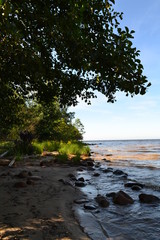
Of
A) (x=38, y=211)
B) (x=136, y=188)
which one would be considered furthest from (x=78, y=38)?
(x=136, y=188)

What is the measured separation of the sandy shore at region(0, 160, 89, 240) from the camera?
3361 mm

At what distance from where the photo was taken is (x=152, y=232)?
3.98 metres

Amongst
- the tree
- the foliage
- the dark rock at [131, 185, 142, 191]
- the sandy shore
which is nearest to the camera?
the sandy shore

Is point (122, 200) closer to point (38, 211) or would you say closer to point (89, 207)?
point (89, 207)

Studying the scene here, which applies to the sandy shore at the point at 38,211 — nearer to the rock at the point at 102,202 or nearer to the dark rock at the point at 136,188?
the rock at the point at 102,202

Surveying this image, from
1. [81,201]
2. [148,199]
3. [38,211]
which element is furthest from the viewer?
[148,199]

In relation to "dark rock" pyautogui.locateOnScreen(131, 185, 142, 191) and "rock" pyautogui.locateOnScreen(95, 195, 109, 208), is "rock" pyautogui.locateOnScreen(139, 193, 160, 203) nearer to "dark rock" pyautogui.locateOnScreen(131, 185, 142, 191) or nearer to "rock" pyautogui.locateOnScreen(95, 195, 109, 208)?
"rock" pyautogui.locateOnScreen(95, 195, 109, 208)

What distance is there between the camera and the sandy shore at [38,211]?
11.0ft

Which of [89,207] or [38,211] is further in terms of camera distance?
[89,207]

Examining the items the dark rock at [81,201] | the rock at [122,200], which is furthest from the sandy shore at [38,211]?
the rock at [122,200]

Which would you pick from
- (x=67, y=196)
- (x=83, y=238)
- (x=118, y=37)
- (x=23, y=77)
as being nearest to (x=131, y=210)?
(x=67, y=196)

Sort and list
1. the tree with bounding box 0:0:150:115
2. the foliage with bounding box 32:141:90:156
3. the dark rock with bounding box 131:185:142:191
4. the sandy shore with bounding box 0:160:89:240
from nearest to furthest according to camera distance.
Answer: the sandy shore with bounding box 0:160:89:240
the tree with bounding box 0:0:150:115
the dark rock with bounding box 131:185:142:191
the foliage with bounding box 32:141:90:156

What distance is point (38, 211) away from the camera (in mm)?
4445

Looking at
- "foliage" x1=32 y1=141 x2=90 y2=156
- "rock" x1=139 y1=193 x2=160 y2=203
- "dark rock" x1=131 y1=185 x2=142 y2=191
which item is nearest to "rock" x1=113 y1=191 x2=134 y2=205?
"rock" x1=139 y1=193 x2=160 y2=203
